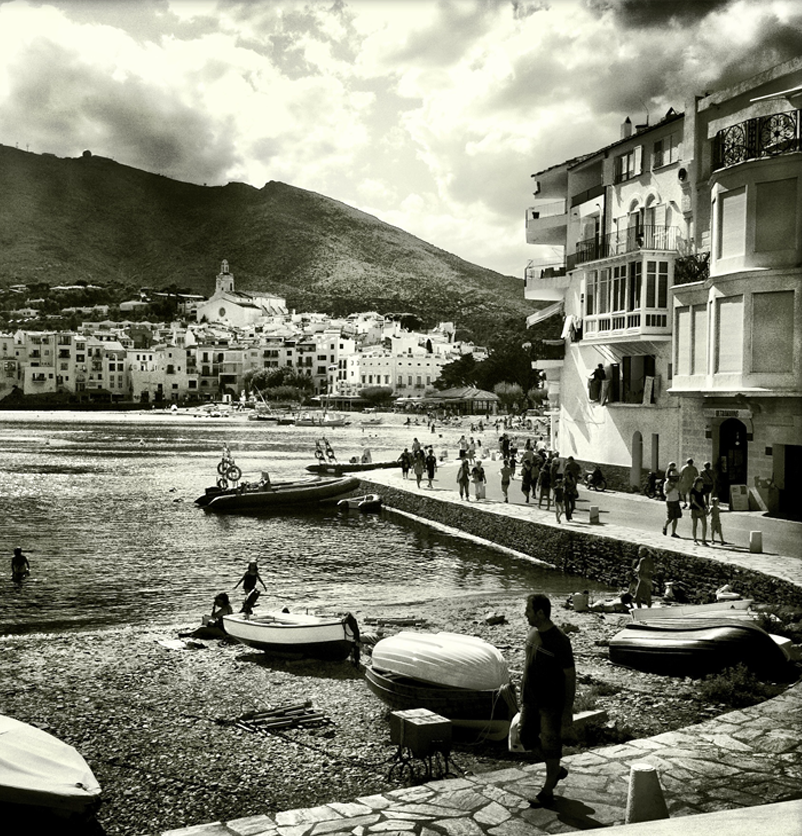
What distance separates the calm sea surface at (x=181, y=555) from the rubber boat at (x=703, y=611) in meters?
5.86

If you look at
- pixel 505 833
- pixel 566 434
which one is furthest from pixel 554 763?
pixel 566 434

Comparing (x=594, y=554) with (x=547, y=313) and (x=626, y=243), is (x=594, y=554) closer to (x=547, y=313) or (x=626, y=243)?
(x=626, y=243)

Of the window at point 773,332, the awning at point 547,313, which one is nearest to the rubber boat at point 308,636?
the window at point 773,332

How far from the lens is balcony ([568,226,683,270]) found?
2641 centimetres

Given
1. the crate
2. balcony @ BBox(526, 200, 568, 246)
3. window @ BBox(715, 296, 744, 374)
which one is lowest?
the crate

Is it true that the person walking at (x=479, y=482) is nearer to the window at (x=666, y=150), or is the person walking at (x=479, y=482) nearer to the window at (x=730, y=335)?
the window at (x=730, y=335)

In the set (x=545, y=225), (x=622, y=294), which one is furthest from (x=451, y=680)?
(x=545, y=225)

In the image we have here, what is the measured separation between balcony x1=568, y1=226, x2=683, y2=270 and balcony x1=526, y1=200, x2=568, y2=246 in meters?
3.35

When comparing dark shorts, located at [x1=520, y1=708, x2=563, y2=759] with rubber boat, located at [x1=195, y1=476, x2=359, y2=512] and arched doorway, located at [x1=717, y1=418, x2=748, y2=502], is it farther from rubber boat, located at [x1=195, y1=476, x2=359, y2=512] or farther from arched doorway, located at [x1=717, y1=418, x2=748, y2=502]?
rubber boat, located at [x1=195, y1=476, x2=359, y2=512]

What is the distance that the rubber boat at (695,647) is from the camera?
Result: 1066cm

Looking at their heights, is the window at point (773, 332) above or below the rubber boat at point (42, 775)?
above

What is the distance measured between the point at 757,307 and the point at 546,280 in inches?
621

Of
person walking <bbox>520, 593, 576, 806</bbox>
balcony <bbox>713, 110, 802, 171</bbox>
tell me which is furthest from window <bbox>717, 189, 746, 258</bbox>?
person walking <bbox>520, 593, 576, 806</bbox>

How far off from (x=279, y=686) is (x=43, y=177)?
198089mm
